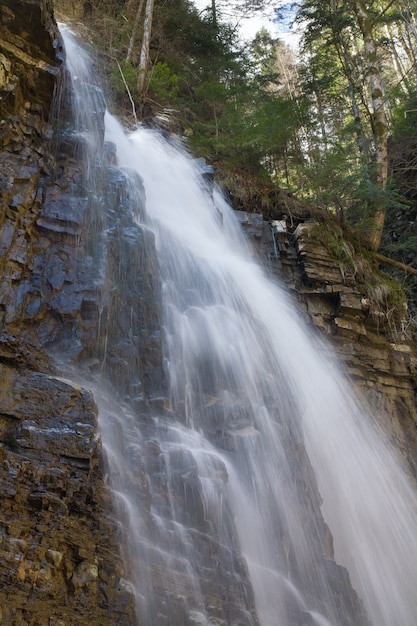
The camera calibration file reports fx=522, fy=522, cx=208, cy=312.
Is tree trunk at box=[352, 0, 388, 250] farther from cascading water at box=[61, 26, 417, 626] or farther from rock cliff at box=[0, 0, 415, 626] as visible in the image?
cascading water at box=[61, 26, 417, 626]

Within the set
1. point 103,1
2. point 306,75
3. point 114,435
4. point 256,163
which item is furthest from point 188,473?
point 103,1

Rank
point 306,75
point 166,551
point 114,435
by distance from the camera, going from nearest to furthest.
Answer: point 166,551 < point 114,435 < point 306,75

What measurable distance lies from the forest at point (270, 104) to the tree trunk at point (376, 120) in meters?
0.03

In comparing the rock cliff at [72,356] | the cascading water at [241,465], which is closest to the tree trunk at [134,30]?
the cascading water at [241,465]

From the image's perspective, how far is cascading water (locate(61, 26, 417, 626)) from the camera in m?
4.80

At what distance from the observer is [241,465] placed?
627 centimetres

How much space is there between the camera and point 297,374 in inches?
336

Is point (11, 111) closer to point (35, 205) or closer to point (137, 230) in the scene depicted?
point (35, 205)

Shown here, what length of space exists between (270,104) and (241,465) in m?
9.09

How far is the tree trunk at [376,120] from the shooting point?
12.1 meters

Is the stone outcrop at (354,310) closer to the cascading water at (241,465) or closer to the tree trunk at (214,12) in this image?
the cascading water at (241,465)

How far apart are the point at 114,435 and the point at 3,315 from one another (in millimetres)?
1799

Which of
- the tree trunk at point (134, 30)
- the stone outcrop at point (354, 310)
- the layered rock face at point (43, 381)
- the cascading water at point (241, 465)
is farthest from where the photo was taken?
the tree trunk at point (134, 30)

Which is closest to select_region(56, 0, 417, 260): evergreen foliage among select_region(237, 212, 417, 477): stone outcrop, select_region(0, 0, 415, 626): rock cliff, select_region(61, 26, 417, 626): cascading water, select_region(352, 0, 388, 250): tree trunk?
select_region(352, 0, 388, 250): tree trunk
